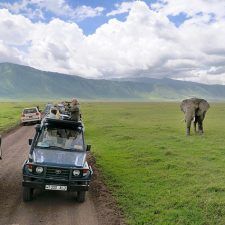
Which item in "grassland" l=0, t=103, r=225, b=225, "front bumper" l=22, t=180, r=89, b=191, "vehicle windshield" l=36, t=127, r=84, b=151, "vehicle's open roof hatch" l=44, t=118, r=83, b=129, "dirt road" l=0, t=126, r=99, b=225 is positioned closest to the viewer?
"dirt road" l=0, t=126, r=99, b=225

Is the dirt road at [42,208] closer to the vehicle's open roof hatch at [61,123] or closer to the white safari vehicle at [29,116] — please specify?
the vehicle's open roof hatch at [61,123]

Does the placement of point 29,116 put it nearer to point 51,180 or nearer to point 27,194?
point 27,194

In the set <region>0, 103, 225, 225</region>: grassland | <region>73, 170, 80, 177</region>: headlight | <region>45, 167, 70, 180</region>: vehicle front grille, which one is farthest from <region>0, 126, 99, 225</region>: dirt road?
<region>0, 103, 225, 225</region>: grassland

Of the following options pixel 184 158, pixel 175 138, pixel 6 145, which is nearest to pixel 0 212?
pixel 184 158

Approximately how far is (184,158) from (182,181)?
565cm

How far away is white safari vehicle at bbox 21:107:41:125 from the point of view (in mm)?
46375

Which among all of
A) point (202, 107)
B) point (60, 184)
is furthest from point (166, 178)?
point (202, 107)

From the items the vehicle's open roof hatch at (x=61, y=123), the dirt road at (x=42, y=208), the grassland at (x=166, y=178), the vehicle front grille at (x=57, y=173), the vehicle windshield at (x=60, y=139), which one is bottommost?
the dirt road at (x=42, y=208)

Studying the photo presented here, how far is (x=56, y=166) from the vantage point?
1291 cm

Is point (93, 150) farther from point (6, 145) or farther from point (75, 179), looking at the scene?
point (75, 179)

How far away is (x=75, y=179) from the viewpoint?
512 inches

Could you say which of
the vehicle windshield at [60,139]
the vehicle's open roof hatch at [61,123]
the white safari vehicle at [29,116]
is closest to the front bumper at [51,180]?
the vehicle windshield at [60,139]

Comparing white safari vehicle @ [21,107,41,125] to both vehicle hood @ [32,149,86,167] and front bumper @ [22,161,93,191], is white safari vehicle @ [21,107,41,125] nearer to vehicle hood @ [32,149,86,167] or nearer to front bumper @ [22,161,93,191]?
vehicle hood @ [32,149,86,167]

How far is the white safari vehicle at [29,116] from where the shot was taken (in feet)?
152
